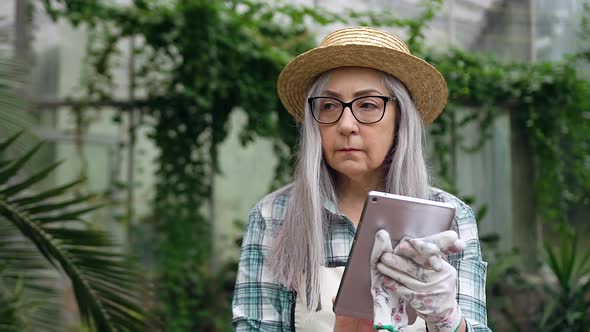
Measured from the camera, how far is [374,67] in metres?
1.59

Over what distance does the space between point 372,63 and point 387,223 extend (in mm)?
483

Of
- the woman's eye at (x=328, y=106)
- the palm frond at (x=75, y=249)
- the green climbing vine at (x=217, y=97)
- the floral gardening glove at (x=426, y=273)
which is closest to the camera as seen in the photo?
the floral gardening glove at (x=426, y=273)

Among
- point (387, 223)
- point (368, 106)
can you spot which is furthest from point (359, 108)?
point (387, 223)

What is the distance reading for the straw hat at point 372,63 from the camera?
157 centimetres

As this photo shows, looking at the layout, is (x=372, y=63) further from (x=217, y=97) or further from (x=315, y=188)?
(x=217, y=97)

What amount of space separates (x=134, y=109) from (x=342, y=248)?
3407 millimetres

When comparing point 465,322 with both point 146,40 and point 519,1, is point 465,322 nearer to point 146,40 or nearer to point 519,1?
point 146,40

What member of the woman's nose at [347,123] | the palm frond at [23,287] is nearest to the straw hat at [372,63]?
the woman's nose at [347,123]

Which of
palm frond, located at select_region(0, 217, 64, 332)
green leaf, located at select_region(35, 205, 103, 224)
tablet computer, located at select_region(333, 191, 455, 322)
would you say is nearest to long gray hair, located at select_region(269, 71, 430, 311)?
tablet computer, located at select_region(333, 191, 455, 322)

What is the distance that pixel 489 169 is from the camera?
5.41m

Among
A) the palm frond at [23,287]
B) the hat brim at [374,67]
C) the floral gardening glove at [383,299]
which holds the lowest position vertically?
the palm frond at [23,287]

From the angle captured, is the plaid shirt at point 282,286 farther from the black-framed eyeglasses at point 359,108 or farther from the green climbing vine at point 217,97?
the green climbing vine at point 217,97

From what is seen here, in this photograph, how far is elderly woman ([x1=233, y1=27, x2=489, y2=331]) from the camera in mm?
1525

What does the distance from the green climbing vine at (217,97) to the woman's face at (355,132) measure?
6.60 ft
